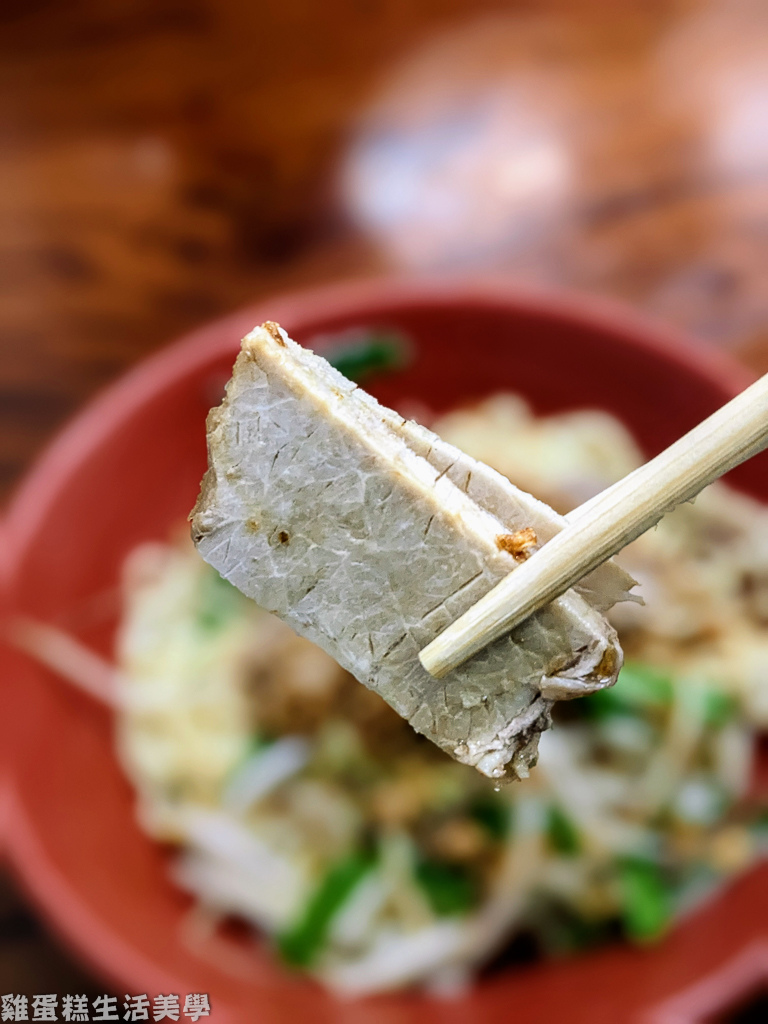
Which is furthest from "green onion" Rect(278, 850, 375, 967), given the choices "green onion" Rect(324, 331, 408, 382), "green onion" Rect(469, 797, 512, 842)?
"green onion" Rect(324, 331, 408, 382)

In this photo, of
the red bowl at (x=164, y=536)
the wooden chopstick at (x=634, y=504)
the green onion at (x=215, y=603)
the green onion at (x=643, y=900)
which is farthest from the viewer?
the green onion at (x=215, y=603)

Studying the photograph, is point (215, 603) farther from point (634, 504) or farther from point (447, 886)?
point (634, 504)

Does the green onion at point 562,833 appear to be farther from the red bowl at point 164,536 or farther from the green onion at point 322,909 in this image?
the green onion at point 322,909

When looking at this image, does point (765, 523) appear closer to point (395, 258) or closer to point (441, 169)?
point (395, 258)

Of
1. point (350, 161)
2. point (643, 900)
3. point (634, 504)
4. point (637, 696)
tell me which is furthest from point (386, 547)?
point (350, 161)

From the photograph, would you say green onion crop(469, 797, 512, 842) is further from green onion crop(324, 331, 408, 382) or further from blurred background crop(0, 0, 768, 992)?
blurred background crop(0, 0, 768, 992)

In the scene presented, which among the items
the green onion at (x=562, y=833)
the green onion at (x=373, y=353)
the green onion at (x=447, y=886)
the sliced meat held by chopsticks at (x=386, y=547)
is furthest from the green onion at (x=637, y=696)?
the sliced meat held by chopsticks at (x=386, y=547)
